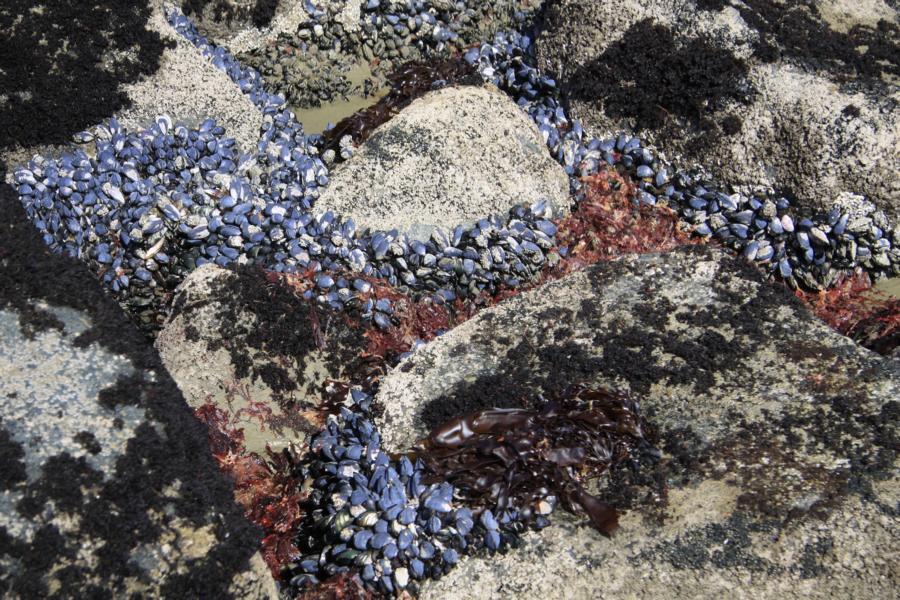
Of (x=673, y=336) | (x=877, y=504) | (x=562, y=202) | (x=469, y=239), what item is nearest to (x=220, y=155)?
(x=469, y=239)

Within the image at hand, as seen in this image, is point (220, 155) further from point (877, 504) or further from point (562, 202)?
point (877, 504)

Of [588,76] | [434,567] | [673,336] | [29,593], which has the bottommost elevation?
[434,567]

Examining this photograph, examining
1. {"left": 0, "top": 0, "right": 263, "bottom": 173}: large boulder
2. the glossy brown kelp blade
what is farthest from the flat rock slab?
the glossy brown kelp blade

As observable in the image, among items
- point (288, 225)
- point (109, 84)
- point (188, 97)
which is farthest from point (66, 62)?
point (288, 225)

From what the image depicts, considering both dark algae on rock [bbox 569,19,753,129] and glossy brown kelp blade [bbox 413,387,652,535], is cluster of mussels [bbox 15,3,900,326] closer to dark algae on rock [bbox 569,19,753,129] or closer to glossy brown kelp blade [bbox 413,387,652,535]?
dark algae on rock [bbox 569,19,753,129]

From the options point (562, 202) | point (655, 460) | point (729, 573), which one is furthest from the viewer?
point (562, 202)

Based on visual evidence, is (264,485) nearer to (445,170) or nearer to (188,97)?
(445,170)

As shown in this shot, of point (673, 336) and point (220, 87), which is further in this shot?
point (220, 87)
